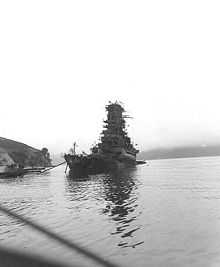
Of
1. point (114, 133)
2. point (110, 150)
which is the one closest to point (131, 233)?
point (110, 150)

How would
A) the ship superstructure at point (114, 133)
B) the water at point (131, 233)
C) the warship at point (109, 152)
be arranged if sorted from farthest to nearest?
the ship superstructure at point (114, 133), the warship at point (109, 152), the water at point (131, 233)

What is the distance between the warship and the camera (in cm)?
9338

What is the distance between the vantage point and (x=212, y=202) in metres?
25.4

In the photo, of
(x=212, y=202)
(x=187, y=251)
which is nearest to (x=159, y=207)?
(x=212, y=202)

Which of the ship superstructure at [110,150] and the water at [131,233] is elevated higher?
the ship superstructure at [110,150]

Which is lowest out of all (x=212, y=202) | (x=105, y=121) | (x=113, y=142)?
(x=212, y=202)

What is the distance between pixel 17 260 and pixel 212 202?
19.0 metres

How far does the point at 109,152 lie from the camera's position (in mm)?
103938

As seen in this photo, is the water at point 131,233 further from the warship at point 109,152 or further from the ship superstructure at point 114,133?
the ship superstructure at point 114,133

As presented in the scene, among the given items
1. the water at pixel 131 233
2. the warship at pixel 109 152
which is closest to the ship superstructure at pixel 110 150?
the warship at pixel 109 152

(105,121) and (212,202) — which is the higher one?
(105,121)

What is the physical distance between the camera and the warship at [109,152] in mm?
93375

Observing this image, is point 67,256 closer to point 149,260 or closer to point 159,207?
point 149,260

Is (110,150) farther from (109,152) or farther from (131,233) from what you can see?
(131,233)
